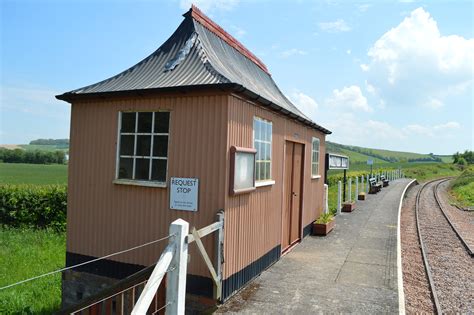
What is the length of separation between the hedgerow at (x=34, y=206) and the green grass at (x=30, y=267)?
681mm

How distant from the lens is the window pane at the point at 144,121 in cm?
653

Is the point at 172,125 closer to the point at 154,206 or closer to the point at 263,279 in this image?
the point at 154,206

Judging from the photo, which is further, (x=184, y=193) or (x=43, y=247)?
(x=43, y=247)

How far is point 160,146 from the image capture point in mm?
6438

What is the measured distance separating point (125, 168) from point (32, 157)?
83.0 m

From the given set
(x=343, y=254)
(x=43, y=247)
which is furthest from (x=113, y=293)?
(x=43, y=247)

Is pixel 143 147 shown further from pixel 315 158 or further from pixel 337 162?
pixel 337 162

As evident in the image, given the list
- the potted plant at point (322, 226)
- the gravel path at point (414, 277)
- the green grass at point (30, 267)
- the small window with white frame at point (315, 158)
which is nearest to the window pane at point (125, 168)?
the green grass at point (30, 267)

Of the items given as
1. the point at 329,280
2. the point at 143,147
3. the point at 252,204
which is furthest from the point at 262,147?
the point at 329,280

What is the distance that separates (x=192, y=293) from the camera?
5941 millimetres

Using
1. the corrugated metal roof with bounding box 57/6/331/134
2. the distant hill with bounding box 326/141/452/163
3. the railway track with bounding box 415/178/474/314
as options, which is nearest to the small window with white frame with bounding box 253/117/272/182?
the corrugated metal roof with bounding box 57/6/331/134

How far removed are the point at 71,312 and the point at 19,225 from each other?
14.5m

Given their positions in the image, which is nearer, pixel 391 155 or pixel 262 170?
pixel 262 170

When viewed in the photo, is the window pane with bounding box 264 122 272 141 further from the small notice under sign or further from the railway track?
the railway track
